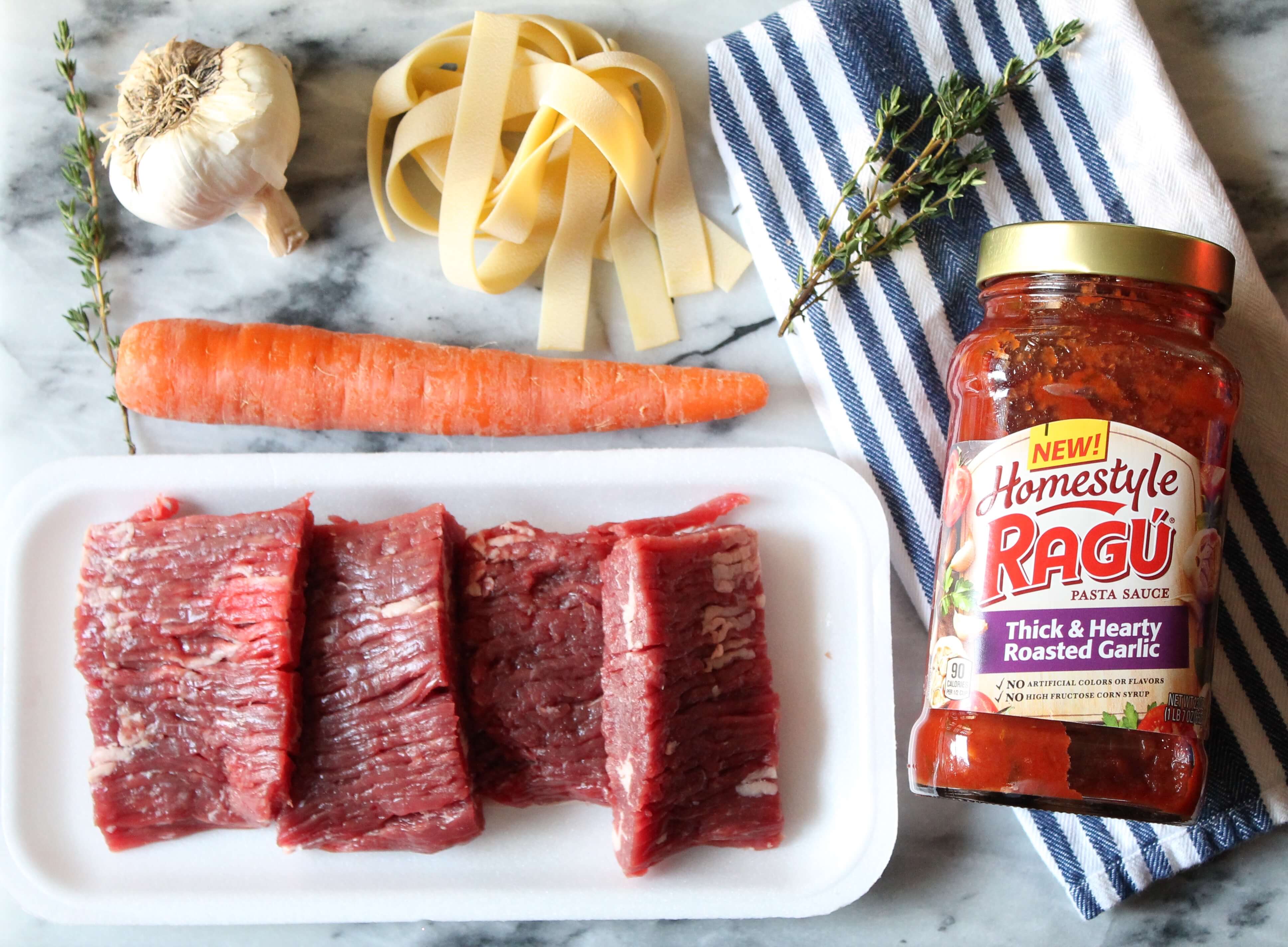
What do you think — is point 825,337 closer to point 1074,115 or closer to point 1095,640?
point 1074,115

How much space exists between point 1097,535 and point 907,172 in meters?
0.93

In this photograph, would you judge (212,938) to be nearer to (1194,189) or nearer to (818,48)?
(818,48)

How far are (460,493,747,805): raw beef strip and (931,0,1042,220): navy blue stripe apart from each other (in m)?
1.25

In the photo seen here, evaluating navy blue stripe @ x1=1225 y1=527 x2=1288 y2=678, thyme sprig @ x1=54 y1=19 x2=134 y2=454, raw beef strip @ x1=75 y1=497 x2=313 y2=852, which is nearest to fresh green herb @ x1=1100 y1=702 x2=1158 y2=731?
navy blue stripe @ x1=1225 y1=527 x2=1288 y2=678

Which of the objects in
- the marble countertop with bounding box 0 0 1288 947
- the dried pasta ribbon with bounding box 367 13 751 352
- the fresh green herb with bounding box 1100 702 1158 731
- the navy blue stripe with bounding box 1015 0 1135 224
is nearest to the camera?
the fresh green herb with bounding box 1100 702 1158 731

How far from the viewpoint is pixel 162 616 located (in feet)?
7.07

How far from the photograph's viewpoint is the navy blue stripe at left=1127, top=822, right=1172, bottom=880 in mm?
2232

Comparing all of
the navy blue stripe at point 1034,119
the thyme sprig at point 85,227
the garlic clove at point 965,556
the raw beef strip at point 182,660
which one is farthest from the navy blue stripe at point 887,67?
the thyme sprig at point 85,227

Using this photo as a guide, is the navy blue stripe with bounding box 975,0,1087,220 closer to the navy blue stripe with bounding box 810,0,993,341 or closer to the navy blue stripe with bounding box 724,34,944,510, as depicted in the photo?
the navy blue stripe with bounding box 810,0,993,341

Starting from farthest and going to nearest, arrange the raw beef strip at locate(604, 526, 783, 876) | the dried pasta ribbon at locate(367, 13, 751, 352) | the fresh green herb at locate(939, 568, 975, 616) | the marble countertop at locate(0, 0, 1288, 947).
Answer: the marble countertop at locate(0, 0, 1288, 947), the dried pasta ribbon at locate(367, 13, 751, 352), the raw beef strip at locate(604, 526, 783, 876), the fresh green herb at locate(939, 568, 975, 616)

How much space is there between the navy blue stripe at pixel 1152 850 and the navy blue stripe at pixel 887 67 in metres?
1.31

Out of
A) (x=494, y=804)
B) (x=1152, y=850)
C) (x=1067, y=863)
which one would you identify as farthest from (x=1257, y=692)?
(x=494, y=804)

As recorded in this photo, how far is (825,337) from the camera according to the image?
2316 mm

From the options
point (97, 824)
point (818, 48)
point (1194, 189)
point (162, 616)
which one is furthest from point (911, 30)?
point (97, 824)
